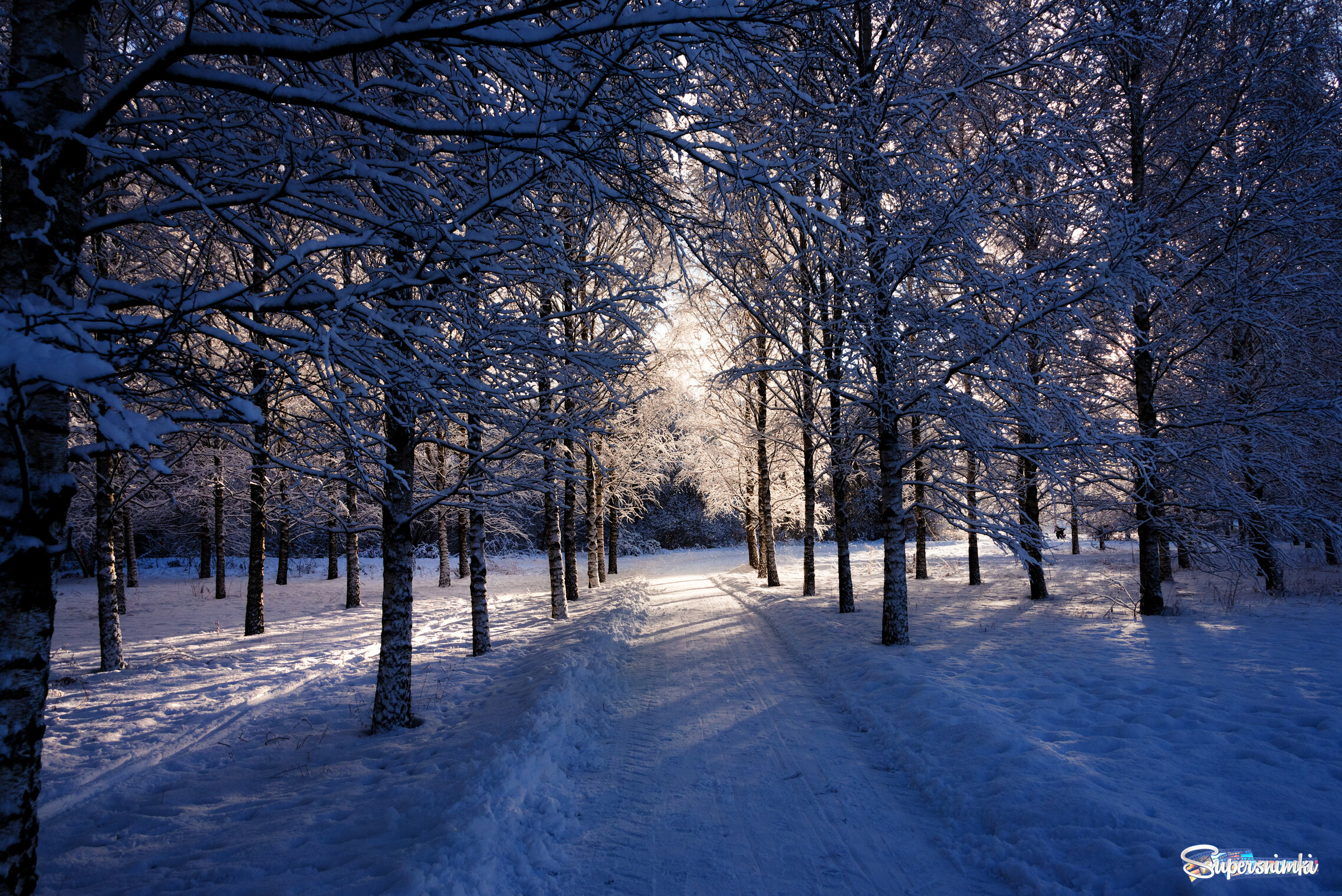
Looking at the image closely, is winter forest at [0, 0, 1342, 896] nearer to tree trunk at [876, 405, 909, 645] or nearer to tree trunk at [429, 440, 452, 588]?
tree trunk at [876, 405, 909, 645]

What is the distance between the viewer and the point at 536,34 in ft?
9.45

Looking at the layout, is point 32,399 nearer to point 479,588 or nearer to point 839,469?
point 479,588

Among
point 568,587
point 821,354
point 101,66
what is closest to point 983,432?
point 821,354

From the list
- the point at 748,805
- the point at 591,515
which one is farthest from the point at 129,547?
the point at 748,805

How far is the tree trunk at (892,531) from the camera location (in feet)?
27.8

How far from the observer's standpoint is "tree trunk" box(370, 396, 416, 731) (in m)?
6.23

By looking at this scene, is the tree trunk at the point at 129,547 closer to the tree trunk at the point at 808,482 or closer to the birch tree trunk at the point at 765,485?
the birch tree trunk at the point at 765,485

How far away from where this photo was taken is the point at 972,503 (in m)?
8.30

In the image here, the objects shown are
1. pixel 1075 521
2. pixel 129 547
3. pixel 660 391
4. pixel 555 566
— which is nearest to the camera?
pixel 660 391

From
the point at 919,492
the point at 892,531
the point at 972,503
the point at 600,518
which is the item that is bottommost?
the point at 600,518

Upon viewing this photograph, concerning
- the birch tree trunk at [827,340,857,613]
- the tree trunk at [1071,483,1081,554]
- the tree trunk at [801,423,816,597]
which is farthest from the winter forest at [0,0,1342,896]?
the tree trunk at [801,423,816,597]

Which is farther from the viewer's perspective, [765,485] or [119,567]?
[119,567]

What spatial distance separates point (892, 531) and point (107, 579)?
45.1 feet

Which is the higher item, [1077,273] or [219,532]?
[1077,273]
